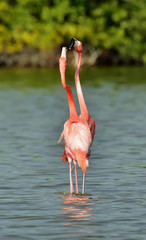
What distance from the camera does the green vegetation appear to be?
67438mm

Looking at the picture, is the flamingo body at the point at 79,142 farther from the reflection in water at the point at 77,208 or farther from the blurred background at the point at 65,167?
the blurred background at the point at 65,167

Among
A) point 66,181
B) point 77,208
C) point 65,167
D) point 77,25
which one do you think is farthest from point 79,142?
point 77,25

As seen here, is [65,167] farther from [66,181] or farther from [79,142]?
[79,142]

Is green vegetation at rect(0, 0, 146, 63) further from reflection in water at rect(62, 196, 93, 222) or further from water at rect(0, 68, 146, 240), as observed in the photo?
reflection in water at rect(62, 196, 93, 222)

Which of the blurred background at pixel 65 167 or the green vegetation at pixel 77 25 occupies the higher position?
the blurred background at pixel 65 167

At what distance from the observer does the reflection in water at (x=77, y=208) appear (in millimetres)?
8727

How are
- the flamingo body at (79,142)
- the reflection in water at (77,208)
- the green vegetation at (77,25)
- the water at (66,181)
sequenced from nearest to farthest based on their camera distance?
the water at (66,181) < the reflection in water at (77,208) < the flamingo body at (79,142) < the green vegetation at (77,25)

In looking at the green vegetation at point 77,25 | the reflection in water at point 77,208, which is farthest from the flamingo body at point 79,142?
the green vegetation at point 77,25

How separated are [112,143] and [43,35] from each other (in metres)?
53.2

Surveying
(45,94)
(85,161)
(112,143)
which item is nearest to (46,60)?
(45,94)

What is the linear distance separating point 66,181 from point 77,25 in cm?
5911

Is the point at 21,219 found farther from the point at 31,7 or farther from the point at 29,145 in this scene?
the point at 31,7

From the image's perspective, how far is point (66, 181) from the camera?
11.2m

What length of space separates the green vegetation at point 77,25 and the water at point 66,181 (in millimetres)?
45079
